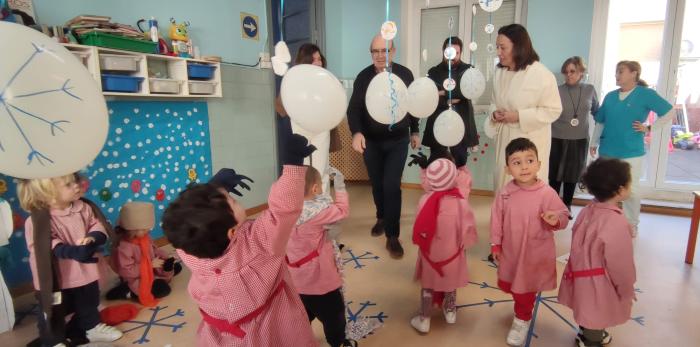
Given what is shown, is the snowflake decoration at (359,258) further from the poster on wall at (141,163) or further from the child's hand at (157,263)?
the poster on wall at (141,163)

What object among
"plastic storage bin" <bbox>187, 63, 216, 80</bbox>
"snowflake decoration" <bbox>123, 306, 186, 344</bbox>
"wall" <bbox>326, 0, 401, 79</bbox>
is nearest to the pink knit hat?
"snowflake decoration" <bbox>123, 306, 186, 344</bbox>

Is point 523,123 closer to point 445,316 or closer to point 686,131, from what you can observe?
point 445,316

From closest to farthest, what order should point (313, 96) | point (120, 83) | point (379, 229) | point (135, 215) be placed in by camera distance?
point (313, 96), point (135, 215), point (120, 83), point (379, 229)

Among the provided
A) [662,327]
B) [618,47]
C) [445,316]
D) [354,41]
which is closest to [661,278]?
[662,327]

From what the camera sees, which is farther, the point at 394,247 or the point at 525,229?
the point at 394,247

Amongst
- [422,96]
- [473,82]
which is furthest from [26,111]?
[473,82]

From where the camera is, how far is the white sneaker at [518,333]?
165 centimetres

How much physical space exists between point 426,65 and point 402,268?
266 centimetres

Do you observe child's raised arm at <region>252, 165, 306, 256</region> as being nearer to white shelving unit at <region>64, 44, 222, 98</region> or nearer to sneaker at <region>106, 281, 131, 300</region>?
sneaker at <region>106, 281, 131, 300</region>

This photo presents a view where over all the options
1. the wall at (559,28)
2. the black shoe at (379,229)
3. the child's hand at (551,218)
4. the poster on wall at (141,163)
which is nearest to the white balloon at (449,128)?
the child's hand at (551,218)

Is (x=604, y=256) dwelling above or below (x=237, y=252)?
below

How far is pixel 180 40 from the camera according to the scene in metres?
2.79

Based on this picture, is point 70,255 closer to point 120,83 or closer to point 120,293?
point 120,293

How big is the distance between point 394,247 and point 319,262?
4.16 feet
